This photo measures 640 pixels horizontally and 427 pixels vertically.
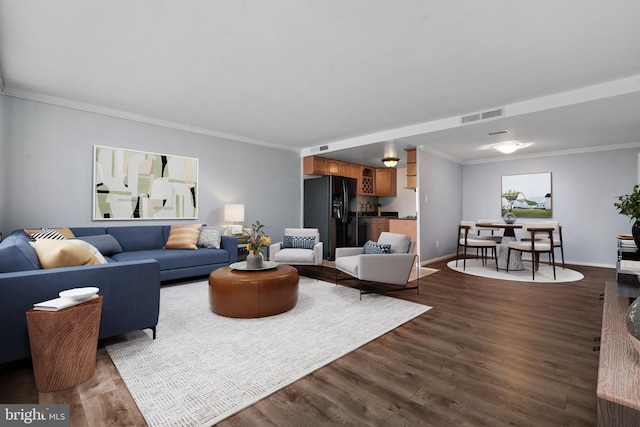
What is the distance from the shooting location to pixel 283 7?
2.14 meters

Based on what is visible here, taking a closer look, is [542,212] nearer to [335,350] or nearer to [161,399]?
[335,350]

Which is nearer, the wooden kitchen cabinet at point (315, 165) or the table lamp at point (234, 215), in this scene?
the table lamp at point (234, 215)

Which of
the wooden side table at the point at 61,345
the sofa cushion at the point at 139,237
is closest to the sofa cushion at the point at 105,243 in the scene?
the sofa cushion at the point at 139,237

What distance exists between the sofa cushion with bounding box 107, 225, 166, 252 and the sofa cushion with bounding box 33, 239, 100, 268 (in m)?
2.10

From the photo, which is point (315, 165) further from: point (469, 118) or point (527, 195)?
point (527, 195)

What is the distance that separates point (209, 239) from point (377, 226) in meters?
4.10

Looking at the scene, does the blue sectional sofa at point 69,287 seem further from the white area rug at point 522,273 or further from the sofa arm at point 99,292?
the white area rug at point 522,273

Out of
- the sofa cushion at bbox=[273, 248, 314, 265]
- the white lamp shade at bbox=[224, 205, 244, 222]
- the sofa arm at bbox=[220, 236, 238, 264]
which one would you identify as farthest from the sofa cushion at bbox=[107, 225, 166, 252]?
the sofa cushion at bbox=[273, 248, 314, 265]

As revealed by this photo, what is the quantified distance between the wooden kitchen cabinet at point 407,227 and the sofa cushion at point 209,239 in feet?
11.5

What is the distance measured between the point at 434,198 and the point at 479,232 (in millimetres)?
1682

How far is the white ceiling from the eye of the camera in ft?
7.23

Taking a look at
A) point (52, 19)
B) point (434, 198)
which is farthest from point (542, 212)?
point (52, 19)

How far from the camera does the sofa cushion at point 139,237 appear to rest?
14.1ft

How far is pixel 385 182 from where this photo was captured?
8336mm
